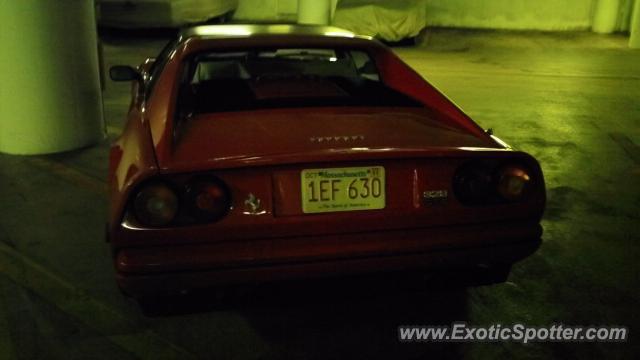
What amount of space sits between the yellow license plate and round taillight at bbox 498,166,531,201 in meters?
0.55

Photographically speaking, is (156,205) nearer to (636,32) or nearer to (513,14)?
(636,32)

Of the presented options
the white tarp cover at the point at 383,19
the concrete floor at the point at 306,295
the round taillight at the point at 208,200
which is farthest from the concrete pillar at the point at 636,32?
the round taillight at the point at 208,200

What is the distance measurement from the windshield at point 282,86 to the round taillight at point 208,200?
2.68 ft

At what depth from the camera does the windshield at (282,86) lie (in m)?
3.63

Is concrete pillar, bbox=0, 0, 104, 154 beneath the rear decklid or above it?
beneath

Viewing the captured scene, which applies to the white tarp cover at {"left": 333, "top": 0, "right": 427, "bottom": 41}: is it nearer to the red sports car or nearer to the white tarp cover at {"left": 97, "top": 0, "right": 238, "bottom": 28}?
the white tarp cover at {"left": 97, "top": 0, "right": 238, "bottom": 28}

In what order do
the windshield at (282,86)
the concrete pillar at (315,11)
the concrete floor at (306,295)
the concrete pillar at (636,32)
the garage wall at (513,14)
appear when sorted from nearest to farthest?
the concrete floor at (306,295)
the windshield at (282,86)
the concrete pillar at (315,11)
the concrete pillar at (636,32)
the garage wall at (513,14)

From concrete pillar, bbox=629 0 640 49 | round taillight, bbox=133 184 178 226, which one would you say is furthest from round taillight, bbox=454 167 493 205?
concrete pillar, bbox=629 0 640 49

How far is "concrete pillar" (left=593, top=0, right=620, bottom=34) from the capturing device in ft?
53.5

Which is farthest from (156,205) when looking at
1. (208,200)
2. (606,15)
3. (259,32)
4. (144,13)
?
(606,15)

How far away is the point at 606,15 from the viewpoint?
16.4 meters

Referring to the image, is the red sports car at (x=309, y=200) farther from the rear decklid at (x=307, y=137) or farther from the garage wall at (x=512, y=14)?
the garage wall at (x=512, y=14)

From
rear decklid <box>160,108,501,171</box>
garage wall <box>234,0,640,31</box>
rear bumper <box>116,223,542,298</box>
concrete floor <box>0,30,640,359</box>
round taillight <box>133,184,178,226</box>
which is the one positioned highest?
rear decklid <box>160,108,501,171</box>

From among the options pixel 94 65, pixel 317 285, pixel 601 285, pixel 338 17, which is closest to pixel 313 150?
pixel 317 285
